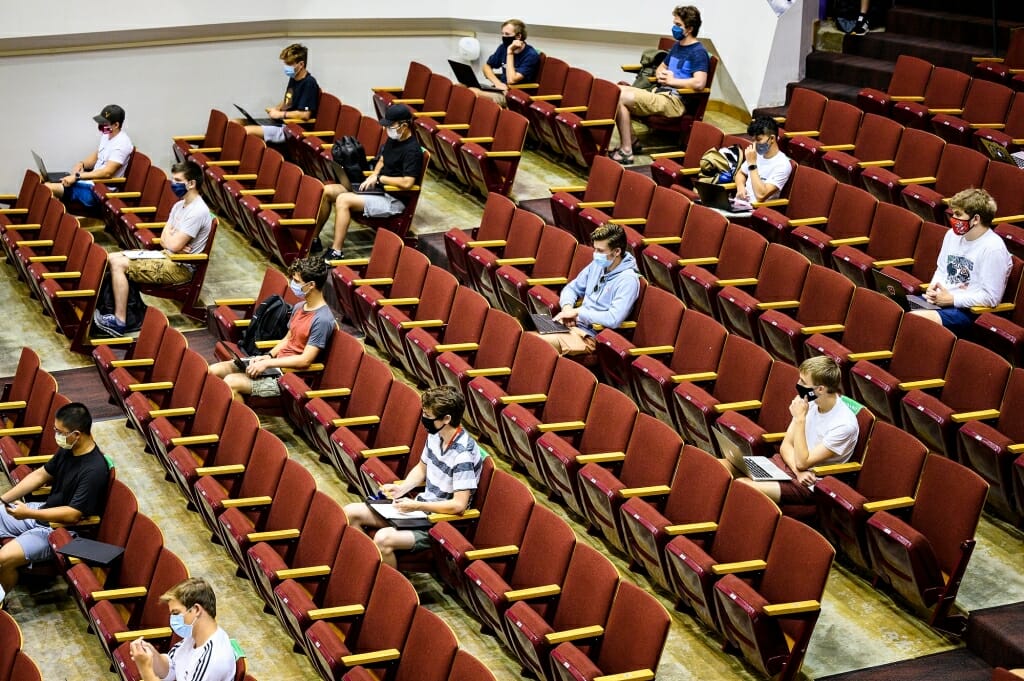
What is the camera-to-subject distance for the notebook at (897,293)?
281 centimetres

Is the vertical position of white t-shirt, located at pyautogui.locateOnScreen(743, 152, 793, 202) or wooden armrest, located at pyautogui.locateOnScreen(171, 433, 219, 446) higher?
white t-shirt, located at pyautogui.locateOnScreen(743, 152, 793, 202)

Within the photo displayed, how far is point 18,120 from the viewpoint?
4336 millimetres

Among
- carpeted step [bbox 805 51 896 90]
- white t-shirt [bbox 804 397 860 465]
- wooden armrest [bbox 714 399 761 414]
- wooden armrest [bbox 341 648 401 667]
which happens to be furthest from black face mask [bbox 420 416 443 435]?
carpeted step [bbox 805 51 896 90]

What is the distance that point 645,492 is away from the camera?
2.31 metres

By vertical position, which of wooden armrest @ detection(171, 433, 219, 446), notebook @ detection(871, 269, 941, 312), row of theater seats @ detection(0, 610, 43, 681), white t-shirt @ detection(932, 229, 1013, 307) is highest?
white t-shirt @ detection(932, 229, 1013, 307)

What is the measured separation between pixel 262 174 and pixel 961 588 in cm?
240

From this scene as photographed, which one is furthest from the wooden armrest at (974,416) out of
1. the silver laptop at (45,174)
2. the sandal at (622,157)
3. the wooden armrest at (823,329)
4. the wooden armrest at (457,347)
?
the silver laptop at (45,174)

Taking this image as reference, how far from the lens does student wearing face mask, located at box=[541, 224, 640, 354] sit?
288 cm

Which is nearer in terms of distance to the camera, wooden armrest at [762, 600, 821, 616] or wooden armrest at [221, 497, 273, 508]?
wooden armrest at [762, 600, 821, 616]

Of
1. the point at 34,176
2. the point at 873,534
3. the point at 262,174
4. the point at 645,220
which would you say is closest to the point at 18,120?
the point at 34,176

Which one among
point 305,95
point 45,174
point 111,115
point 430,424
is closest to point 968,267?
point 430,424

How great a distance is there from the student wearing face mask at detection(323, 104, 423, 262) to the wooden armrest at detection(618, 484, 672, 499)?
1.49m

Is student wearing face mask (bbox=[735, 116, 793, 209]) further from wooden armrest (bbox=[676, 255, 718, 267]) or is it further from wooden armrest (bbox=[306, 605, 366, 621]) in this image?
wooden armrest (bbox=[306, 605, 366, 621])

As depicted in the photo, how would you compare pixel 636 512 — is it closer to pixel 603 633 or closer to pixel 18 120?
pixel 603 633
